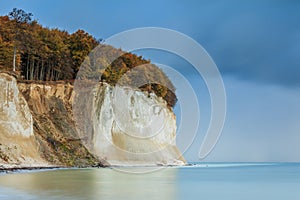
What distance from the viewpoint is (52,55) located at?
4650 centimetres

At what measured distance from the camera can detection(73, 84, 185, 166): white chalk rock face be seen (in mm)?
43656

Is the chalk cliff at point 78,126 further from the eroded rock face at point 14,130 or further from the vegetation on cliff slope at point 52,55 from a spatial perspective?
the vegetation on cliff slope at point 52,55

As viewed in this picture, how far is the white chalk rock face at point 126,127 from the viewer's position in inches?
1719

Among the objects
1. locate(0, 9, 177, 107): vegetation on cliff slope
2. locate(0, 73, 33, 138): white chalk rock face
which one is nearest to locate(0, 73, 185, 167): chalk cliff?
locate(0, 73, 33, 138): white chalk rock face

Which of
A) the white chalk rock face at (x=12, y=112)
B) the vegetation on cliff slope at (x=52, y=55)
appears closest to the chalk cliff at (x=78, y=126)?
the white chalk rock face at (x=12, y=112)

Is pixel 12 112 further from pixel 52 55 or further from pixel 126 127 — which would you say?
pixel 126 127

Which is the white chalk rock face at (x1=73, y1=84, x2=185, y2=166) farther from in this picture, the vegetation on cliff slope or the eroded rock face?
the eroded rock face

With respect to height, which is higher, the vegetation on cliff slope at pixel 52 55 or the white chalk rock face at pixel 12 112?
the vegetation on cliff slope at pixel 52 55

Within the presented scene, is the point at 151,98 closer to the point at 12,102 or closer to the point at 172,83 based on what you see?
the point at 172,83

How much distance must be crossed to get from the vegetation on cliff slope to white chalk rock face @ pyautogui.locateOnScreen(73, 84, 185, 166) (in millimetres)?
2885

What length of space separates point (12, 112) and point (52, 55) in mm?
14361

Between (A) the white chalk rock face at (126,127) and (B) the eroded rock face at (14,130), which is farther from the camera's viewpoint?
(A) the white chalk rock face at (126,127)

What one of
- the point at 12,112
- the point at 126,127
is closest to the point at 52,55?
the point at 126,127

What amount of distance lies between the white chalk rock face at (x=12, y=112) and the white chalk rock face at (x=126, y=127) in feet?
29.4
